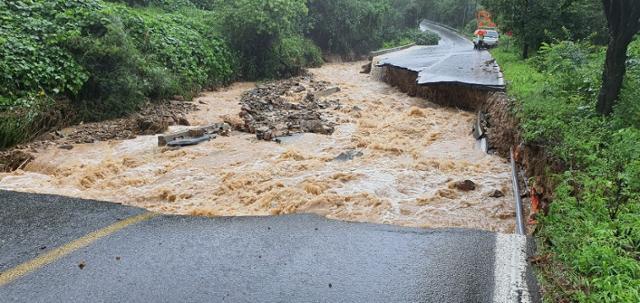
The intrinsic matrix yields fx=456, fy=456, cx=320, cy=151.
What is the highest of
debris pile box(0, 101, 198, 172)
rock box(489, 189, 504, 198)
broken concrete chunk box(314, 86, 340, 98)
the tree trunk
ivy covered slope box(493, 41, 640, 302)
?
the tree trunk

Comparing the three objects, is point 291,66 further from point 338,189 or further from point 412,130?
point 338,189

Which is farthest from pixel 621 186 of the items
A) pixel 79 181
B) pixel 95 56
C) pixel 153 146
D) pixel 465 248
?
pixel 95 56

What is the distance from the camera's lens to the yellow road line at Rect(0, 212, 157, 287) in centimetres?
498

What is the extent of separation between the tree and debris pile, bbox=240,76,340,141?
6.40m

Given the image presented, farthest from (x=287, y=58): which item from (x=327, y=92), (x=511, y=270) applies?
(x=511, y=270)

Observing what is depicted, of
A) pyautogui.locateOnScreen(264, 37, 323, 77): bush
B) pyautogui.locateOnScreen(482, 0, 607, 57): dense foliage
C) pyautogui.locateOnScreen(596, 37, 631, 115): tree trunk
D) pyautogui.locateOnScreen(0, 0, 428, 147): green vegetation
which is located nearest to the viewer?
pyautogui.locateOnScreen(596, 37, 631, 115): tree trunk

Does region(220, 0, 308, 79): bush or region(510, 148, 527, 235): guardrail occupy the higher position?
region(220, 0, 308, 79): bush

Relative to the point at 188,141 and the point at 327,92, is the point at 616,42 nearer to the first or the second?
the point at 188,141

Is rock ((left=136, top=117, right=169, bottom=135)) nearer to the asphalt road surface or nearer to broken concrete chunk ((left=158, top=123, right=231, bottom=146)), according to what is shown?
broken concrete chunk ((left=158, top=123, right=231, bottom=146))

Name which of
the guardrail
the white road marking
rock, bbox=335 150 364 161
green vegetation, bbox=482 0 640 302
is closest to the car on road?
green vegetation, bbox=482 0 640 302

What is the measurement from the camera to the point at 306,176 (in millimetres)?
8492

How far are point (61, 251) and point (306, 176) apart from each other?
420 cm

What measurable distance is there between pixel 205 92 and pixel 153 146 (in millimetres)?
7568

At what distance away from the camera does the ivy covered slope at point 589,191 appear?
3.63 meters
